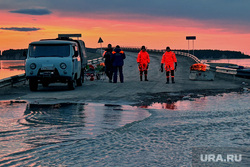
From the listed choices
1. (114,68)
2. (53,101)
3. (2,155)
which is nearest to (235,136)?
(2,155)

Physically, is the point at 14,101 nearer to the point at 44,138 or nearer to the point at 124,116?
the point at 124,116

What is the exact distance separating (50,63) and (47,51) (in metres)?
0.80

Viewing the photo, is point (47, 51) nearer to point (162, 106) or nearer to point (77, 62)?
point (77, 62)

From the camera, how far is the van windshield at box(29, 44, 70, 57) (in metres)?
18.9

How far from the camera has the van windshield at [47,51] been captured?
18.9 metres

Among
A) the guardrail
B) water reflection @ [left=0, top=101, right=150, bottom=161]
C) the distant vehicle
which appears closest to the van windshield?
the distant vehicle

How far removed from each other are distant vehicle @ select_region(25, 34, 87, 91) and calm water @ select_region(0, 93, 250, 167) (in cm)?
558

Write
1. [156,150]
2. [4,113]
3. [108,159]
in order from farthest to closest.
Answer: [4,113] < [156,150] < [108,159]

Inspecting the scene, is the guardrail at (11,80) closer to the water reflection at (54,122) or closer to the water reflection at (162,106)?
the water reflection at (54,122)

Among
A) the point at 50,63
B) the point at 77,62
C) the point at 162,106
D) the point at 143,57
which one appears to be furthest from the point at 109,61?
the point at 162,106

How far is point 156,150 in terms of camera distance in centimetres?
660

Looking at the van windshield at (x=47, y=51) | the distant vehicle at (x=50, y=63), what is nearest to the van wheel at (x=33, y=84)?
the distant vehicle at (x=50, y=63)

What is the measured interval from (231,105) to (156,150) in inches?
261

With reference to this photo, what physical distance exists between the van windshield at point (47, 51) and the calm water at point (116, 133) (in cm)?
625
